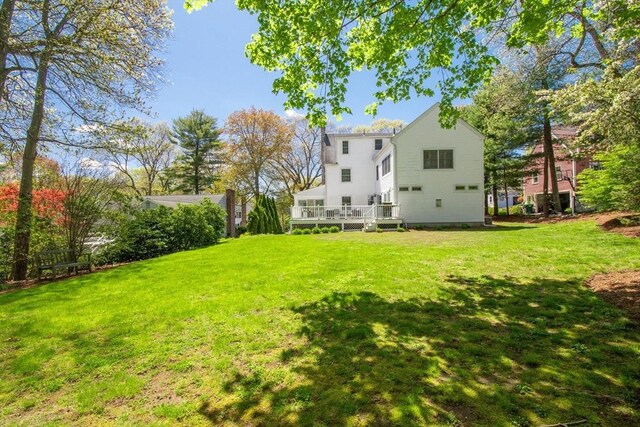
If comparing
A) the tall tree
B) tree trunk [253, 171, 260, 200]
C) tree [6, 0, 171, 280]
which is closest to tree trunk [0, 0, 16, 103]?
tree [6, 0, 171, 280]

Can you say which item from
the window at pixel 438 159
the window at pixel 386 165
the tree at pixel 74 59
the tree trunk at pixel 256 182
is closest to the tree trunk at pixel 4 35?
the tree at pixel 74 59

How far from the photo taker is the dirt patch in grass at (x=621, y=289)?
169 inches

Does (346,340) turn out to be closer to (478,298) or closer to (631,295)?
(478,298)

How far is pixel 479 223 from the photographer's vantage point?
757 inches

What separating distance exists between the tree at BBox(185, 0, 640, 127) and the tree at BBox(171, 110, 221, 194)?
35209mm

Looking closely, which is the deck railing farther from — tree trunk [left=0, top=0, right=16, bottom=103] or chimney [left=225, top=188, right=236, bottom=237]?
tree trunk [left=0, top=0, right=16, bottom=103]

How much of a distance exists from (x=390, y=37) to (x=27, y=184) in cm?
1170

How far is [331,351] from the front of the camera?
3.61 meters

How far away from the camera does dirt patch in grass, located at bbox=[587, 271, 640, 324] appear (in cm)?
429

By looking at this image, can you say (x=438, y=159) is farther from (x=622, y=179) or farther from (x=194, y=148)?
(x=194, y=148)

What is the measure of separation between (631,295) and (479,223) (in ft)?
50.8

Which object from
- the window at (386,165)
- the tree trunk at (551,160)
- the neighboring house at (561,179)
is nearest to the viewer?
the window at (386,165)

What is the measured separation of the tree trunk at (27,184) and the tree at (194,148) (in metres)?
28.9

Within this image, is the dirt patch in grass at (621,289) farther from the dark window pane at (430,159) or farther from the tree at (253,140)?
the tree at (253,140)
